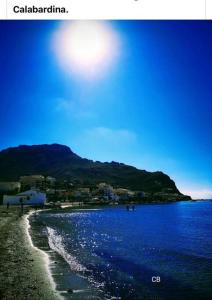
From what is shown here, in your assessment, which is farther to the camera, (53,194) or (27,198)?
(53,194)

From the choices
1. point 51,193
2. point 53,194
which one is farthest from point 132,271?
point 51,193

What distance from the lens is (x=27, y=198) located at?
297ft

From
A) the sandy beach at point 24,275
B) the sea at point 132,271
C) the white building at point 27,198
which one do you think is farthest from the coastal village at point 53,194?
the sandy beach at point 24,275

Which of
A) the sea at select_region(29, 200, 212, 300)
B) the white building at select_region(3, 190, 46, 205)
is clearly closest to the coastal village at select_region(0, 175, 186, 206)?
the white building at select_region(3, 190, 46, 205)

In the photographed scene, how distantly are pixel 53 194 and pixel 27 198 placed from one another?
28.3 metres

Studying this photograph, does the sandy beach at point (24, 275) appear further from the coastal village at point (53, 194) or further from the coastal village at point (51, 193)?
the coastal village at point (51, 193)

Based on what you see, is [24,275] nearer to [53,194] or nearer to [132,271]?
[132,271]

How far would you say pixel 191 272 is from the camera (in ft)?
60.8

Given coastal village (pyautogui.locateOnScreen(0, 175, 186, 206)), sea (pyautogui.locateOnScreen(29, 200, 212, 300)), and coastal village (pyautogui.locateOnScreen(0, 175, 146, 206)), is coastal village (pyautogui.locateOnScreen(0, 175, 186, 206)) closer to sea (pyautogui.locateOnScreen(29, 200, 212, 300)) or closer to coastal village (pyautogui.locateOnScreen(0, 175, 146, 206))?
coastal village (pyautogui.locateOnScreen(0, 175, 146, 206))

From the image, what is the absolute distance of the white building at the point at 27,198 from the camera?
84.7 meters

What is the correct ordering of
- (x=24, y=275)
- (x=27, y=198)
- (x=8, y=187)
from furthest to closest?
1. (x=8, y=187)
2. (x=27, y=198)
3. (x=24, y=275)

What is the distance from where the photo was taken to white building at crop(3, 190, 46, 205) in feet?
278
